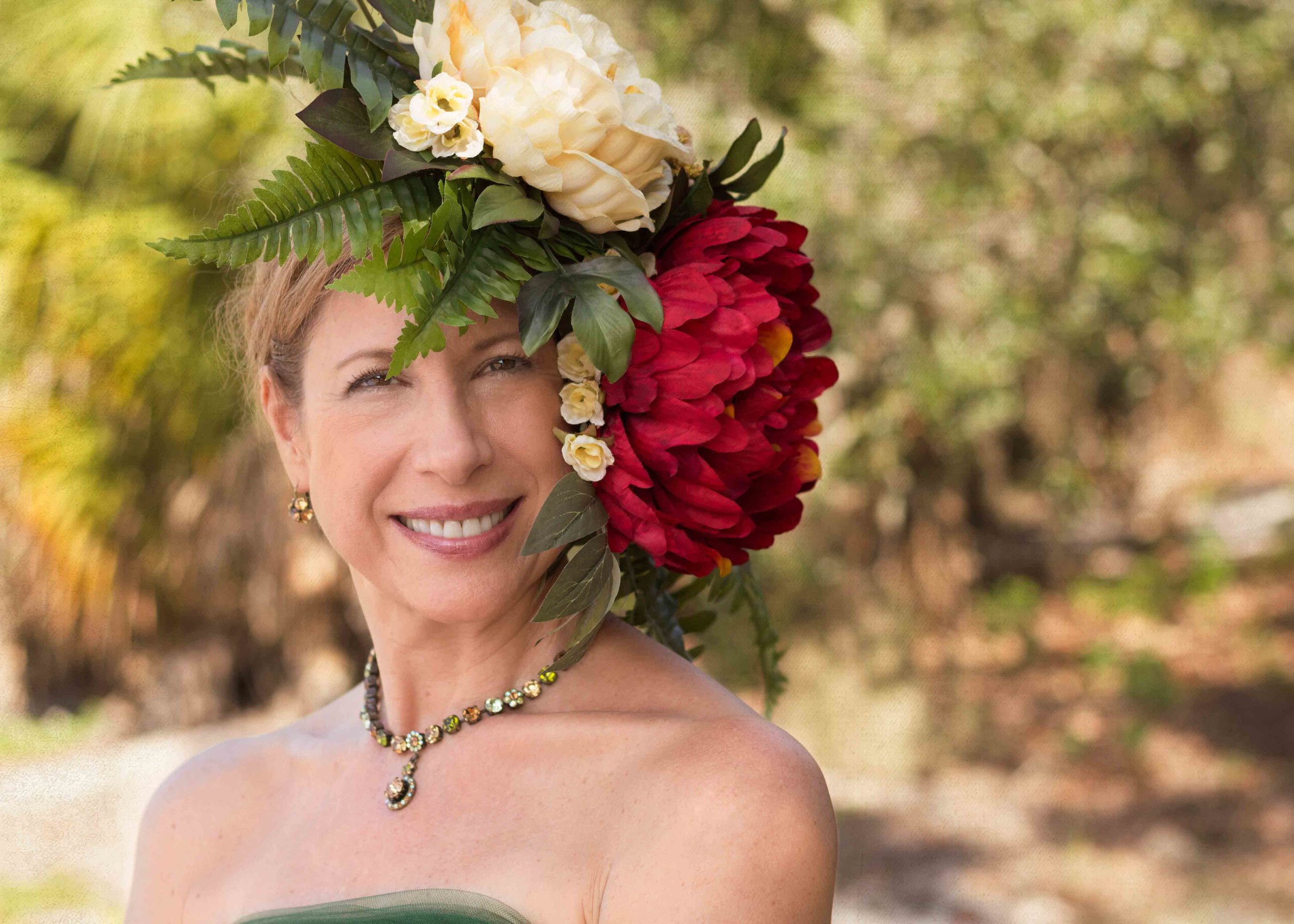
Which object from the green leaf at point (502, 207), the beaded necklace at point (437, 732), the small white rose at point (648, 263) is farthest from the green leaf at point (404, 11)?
the beaded necklace at point (437, 732)

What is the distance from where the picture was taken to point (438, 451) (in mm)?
1541

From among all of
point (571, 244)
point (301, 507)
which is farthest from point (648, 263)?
point (301, 507)

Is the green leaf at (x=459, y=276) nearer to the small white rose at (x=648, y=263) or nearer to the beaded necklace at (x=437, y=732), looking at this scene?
the small white rose at (x=648, y=263)

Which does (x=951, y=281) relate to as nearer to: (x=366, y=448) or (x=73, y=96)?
(x=73, y=96)

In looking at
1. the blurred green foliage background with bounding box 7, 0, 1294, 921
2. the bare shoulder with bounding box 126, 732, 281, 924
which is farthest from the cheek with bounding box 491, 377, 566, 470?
the blurred green foliage background with bounding box 7, 0, 1294, 921

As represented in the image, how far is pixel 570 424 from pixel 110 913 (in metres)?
4.41

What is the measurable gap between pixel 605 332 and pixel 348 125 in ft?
1.25

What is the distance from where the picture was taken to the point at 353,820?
1773 millimetres

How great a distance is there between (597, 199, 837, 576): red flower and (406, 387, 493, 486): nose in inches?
6.2

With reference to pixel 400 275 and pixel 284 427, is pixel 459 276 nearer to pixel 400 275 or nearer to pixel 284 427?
pixel 400 275

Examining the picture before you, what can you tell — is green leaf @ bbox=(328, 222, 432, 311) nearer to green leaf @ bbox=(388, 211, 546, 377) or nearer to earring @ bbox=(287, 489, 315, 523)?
green leaf @ bbox=(388, 211, 546, 377)

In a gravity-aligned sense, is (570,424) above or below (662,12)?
below

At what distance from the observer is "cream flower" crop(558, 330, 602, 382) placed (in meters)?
1.56

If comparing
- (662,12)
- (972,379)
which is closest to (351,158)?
(662,12)
